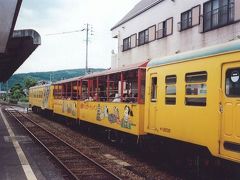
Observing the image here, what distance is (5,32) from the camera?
16172 mm

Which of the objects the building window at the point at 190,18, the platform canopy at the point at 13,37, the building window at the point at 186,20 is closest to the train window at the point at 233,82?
the platform canopy at the point at 13,37

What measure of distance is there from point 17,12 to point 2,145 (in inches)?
239

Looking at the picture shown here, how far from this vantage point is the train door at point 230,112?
800 cm

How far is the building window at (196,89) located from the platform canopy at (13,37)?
537cm

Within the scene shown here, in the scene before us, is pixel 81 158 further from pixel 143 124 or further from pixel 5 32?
pixel 5 32

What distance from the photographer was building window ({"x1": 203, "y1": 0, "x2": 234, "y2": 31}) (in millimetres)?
19844

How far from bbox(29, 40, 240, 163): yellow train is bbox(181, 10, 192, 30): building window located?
897cm

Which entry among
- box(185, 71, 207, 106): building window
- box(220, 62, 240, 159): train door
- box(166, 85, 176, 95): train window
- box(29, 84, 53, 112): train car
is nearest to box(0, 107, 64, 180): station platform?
box(166, 85, 176, 95): train window

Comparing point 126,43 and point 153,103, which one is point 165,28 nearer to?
point 126,43

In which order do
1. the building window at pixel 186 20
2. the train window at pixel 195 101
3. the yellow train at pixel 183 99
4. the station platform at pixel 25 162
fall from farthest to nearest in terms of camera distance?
the building window at pixel 186 20 → the station platform at pixel 25 162 → the train window at pixel 195 101 → the yellow train at pixel 183 99

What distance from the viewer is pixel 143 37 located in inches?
1206

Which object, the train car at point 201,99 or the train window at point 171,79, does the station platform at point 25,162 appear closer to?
the train car at point 201,99

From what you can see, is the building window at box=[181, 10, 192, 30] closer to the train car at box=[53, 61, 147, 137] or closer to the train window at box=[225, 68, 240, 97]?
the train car at box=[53, 61, 147, 137]

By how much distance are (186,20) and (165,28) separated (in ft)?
9.55
